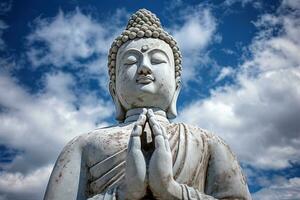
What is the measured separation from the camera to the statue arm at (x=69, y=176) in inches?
213

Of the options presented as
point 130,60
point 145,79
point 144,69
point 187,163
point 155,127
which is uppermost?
point 130,60

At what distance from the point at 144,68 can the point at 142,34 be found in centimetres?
70

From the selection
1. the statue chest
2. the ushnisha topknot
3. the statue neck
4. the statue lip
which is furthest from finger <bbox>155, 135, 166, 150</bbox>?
the ushnisha topknot

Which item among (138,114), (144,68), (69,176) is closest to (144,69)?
(144,68)

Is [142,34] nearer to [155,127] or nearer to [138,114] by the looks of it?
[138,114]

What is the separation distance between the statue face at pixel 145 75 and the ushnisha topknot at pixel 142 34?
0.37 feet

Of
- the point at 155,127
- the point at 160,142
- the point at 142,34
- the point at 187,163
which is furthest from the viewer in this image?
the point at 142,34

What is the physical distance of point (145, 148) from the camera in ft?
17.1

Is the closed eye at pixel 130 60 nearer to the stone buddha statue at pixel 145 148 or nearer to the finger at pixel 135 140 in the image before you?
the stone buddha statue at pixel 145 148

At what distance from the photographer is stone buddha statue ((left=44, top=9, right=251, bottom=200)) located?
484 cm

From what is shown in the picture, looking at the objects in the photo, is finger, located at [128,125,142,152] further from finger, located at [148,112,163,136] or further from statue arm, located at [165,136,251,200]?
statue arm, located at [165,136,251,200]

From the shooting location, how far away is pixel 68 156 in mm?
5676

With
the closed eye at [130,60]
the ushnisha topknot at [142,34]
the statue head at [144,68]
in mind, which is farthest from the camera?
the ushnisha topknot at [142,34]

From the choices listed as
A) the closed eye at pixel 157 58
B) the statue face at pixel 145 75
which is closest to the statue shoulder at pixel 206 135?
the statue face at pixel 145 75
